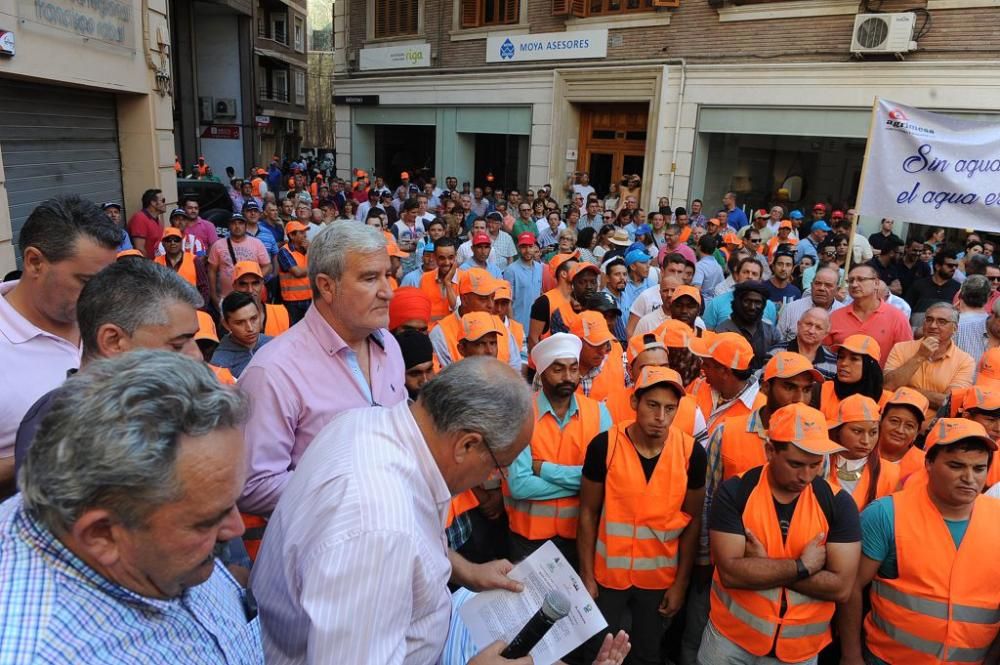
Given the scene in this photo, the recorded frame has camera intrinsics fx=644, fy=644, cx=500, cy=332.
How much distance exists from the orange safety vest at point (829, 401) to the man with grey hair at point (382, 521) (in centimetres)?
277

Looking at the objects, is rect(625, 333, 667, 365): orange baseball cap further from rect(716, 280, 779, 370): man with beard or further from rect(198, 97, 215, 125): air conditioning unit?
rect(198, 97, 215, 125): air conditioning unit

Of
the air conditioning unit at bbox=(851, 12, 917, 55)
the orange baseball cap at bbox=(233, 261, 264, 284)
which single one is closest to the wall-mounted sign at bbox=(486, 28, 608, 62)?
the air conditioning unit at bbox=(851, 12, 917, 55)

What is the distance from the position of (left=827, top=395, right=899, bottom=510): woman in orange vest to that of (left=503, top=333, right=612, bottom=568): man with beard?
114 centimetres

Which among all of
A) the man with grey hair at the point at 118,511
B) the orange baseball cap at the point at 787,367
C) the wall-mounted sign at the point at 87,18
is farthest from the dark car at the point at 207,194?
the man with grey hair at the point at 118,511

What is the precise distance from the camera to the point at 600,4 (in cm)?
1520

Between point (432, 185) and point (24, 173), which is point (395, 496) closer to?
point (24, 173)

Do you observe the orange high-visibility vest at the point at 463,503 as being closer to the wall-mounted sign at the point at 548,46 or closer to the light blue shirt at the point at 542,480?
the light blue shirt at the point at 542,480

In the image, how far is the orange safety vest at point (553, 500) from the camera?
3346 millimetres

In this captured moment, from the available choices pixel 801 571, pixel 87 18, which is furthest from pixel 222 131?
pixel 801 571

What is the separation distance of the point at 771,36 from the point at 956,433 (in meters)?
12.5

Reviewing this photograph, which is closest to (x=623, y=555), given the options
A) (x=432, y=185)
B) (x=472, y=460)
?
(x=472, y=460)

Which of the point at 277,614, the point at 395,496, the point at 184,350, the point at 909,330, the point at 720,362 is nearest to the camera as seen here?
the point at 395,496

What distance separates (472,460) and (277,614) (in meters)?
0.62

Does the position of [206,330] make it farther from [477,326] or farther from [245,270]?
[477,326]
